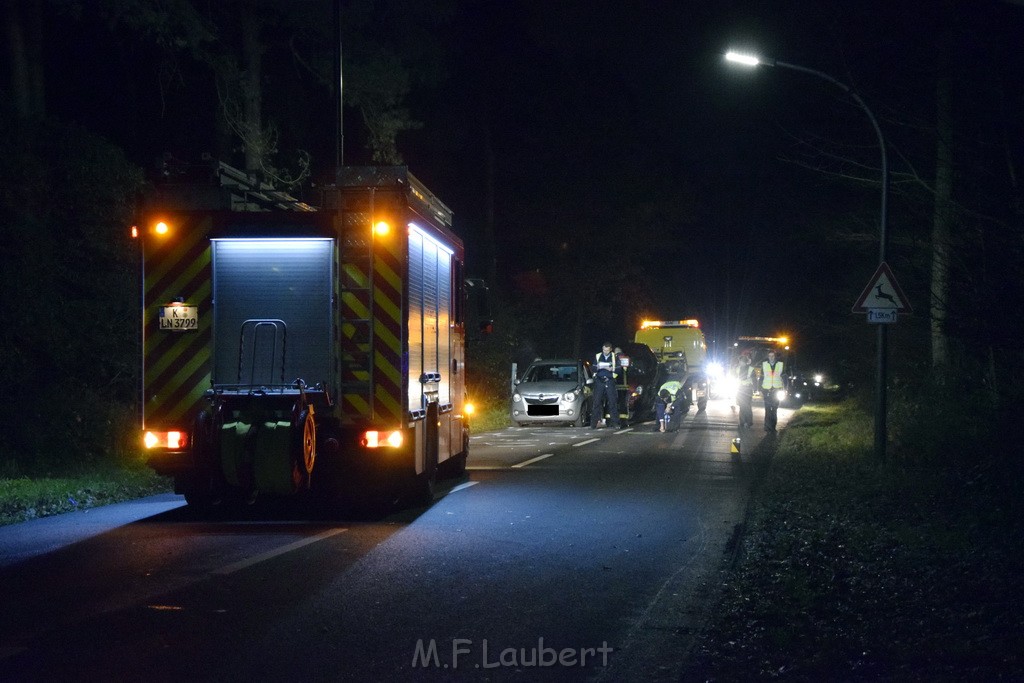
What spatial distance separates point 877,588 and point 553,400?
66.3 ft

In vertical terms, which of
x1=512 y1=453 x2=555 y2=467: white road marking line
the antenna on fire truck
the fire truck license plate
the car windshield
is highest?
the antenna on fire truck

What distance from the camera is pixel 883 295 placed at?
52.7 feet

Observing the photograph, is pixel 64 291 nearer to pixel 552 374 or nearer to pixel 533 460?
pixel 533 460

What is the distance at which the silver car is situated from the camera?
2809cm

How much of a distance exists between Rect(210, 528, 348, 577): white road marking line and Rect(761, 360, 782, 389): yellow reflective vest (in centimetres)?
1493

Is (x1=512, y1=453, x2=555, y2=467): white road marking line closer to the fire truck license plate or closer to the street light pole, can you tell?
the street light pole

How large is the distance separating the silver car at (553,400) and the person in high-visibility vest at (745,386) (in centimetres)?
397

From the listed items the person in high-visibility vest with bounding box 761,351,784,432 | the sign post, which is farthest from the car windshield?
the sign post

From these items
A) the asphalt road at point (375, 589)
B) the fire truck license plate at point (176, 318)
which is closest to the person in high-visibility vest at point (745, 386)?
the asphalt road at point (375, 589)

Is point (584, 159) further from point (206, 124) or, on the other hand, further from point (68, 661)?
point (68, 661)

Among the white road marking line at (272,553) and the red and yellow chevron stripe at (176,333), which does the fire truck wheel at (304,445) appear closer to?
the white road marking line at (272,553)

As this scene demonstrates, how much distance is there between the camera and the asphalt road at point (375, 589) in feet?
20.7

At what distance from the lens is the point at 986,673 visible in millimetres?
5742

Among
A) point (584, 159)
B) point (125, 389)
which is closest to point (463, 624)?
point (125, 389)
